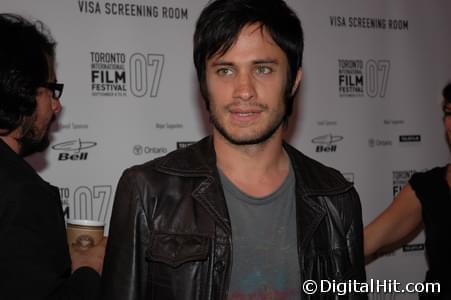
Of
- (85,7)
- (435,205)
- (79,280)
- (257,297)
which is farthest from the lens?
(85,7)

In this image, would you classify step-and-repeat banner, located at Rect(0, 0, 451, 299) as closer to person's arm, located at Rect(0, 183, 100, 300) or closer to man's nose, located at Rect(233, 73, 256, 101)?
person's arm, located at Rect(0, 183, 100, 300)

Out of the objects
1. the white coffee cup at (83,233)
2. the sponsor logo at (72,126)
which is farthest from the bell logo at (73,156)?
the white coffee cup at (83,233)

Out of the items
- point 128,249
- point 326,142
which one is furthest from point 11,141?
point 326,142

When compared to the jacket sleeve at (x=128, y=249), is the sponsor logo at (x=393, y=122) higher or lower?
higher

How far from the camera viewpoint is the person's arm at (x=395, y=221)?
2.47m

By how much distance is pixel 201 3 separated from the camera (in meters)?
2.88

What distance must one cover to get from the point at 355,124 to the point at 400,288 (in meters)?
1.04

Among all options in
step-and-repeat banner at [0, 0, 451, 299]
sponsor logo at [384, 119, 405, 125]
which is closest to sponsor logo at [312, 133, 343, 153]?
step-and-repeat banner at [0, 0, 451, 299]

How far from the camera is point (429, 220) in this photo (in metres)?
2.39

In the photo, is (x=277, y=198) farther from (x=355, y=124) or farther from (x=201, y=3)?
(x=355, y=124)

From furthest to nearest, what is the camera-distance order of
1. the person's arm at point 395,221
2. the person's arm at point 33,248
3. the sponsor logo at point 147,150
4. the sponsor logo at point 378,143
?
the sponsor logo at point 378,143, the sponsor logo at point 147,150, the person's arm at point 395,221, the person's arm at point 33,248

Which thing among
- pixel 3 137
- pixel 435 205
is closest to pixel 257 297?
pixel 3 137

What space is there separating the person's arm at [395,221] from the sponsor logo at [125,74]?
126 centimetres

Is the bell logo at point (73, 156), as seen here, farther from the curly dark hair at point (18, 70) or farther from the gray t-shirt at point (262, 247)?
the gray t-shirt at point (262, 247)
